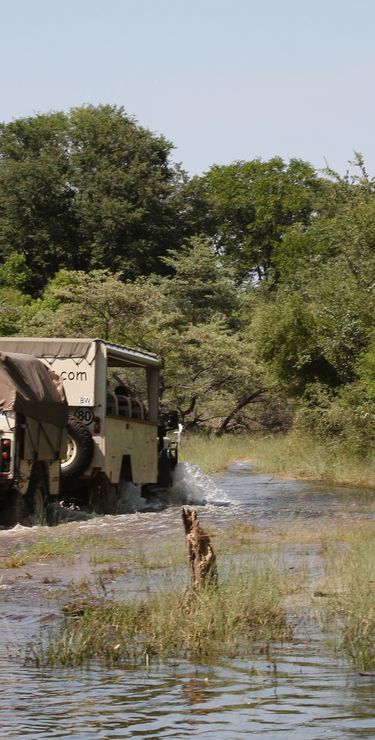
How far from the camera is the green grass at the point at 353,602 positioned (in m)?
10.1

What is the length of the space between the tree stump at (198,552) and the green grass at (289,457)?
1968cm

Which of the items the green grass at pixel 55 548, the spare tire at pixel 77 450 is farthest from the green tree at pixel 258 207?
the green grass at pixel 55 548

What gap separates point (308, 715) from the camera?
8.38 metres

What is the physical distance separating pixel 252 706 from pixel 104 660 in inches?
63.9

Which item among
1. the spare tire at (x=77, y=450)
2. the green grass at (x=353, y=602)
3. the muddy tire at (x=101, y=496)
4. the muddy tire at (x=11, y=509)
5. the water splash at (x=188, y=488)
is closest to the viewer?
the green grass at (x=353, y=602)

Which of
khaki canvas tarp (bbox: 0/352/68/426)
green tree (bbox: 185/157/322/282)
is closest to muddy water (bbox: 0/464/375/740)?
khaki canvas tarp (bbox: 0/352/68/426)

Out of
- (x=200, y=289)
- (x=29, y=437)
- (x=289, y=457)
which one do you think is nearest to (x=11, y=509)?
(x=29, y=437)

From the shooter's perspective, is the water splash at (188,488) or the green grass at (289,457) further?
the green grass at (289,457)

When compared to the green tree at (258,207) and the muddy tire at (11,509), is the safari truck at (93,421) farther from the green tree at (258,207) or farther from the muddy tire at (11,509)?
the green tree at (258,207)

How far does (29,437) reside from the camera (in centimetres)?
1903

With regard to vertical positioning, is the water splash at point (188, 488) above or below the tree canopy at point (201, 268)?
below

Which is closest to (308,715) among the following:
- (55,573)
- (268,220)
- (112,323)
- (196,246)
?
(55,573)

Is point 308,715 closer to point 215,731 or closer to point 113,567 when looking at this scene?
point 215,731

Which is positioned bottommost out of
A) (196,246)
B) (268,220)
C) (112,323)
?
(112,323)
